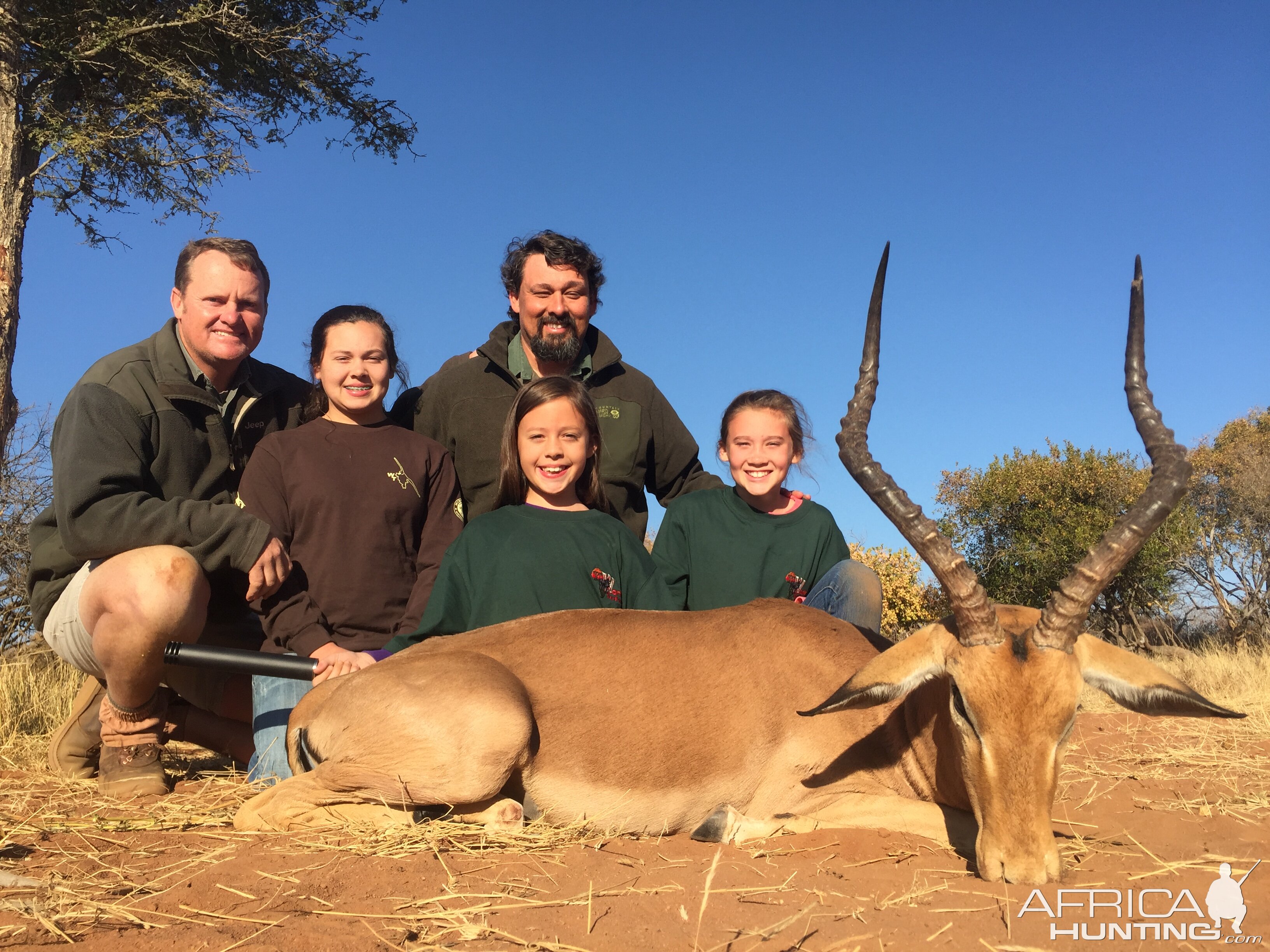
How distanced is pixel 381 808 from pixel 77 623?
9.48 ft

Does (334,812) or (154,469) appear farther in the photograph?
(154,469)

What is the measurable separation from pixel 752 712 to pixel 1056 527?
18125 mm

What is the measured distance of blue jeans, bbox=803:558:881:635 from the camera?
6043 mm

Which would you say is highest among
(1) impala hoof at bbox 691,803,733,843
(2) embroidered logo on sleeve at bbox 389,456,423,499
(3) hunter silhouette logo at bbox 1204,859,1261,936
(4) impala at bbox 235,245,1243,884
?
(2) embroidered logo on sleeve at bbox 389,456,423,499

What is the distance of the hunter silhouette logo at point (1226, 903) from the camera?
323 centimetres

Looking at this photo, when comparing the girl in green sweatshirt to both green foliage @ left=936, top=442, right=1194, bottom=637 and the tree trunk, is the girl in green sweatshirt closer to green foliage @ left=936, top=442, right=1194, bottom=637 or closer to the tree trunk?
the tree trunk

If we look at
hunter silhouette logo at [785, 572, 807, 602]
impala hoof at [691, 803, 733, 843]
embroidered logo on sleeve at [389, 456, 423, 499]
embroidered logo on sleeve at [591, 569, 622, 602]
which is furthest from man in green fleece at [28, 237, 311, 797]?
hunter silhouette logo at [785, 572, 807, 602]

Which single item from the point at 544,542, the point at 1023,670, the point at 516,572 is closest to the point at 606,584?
the point at 544,542

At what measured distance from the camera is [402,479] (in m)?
6.38

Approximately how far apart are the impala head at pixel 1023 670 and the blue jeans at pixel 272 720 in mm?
3466

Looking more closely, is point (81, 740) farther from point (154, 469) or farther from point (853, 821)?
point (853, 821)

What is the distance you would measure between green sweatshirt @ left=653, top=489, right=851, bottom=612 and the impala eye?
7.05ft

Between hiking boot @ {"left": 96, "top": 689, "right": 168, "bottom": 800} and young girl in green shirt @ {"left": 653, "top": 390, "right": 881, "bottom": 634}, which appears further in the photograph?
young girl in green shirt @ {"left": 653, "top": 390, "right": 881, "bottom": 634}

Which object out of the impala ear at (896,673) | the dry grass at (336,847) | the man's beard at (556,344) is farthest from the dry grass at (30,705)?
the impala ear at (896,673)
